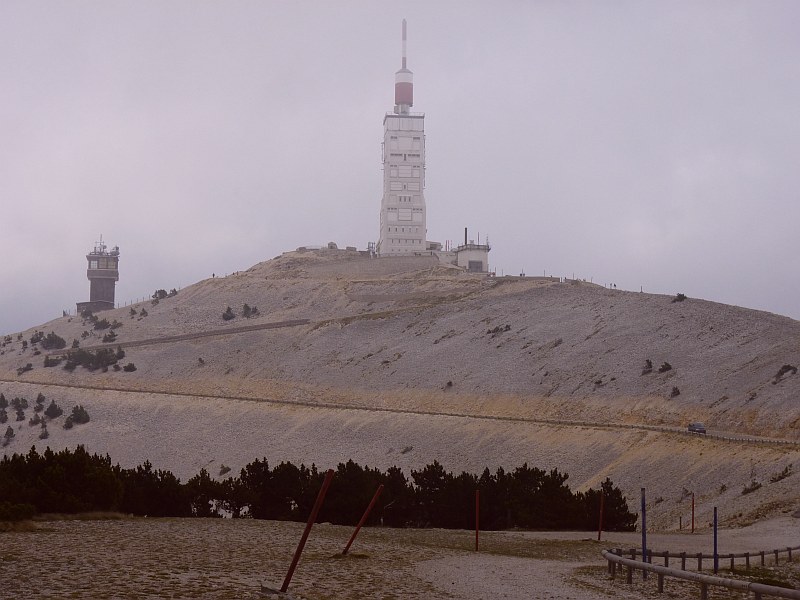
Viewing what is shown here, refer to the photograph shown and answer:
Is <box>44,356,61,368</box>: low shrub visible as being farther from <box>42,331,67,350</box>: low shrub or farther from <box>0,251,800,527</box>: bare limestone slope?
<box>42,331,67,350</box>: low shrub

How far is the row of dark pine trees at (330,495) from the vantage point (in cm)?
2403

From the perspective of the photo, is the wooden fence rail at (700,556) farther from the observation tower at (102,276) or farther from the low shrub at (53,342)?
the observation tower at (102,276)

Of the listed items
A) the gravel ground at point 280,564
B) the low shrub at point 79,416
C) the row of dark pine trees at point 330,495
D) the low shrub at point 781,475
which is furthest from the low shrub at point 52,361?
the gravel ground at point 280,564

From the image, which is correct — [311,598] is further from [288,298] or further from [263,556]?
[288,298]

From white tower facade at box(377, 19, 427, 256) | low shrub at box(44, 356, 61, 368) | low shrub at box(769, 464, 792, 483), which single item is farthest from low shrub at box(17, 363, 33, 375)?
low shrub at box(769, 464, 792, 483)

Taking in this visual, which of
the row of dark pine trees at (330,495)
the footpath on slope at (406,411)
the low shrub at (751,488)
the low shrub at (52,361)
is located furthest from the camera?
the low shrub at (52,361)

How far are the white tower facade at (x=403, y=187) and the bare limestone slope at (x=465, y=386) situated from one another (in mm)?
16344

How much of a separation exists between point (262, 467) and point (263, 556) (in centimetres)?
1543

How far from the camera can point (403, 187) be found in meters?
130

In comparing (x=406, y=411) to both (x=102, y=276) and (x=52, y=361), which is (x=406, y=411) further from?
(x=102, y=276)

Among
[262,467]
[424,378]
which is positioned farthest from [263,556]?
[424,378]

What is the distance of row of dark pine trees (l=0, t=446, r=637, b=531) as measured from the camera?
2403 cm

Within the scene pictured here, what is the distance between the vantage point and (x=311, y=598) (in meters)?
12.8

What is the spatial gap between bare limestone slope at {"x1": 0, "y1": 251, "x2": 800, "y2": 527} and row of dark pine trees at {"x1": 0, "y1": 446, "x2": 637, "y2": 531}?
579 cm
